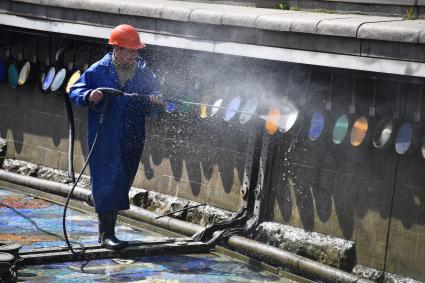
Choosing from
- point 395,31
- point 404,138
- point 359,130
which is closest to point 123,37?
point 359,130

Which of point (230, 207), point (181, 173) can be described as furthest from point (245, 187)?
point (181, 173)

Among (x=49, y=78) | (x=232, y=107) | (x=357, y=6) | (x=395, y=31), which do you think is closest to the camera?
(x=395, y=31)

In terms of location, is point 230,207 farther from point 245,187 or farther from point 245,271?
point 245,271

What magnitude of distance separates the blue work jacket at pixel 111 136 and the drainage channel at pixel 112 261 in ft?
2.17

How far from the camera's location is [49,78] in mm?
15312

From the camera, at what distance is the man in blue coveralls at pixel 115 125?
34.9ft

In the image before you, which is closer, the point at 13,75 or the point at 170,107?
the point at 170,107

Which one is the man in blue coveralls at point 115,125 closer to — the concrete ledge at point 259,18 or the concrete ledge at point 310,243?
the concrete ledge at point 259,18

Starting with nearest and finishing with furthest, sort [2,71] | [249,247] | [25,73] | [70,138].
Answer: [249,247] < [70,138] < [25,73] < [2,71]

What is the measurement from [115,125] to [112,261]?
159cm

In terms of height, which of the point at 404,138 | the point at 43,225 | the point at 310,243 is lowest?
the point at 43,225

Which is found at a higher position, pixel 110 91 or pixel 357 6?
pixel 357 6

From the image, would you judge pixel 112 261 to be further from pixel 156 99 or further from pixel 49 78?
pixel 49 78

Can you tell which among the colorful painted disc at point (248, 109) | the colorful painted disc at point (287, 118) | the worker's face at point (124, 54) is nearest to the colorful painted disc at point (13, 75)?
the colorful painted disc at point (248, 109)
